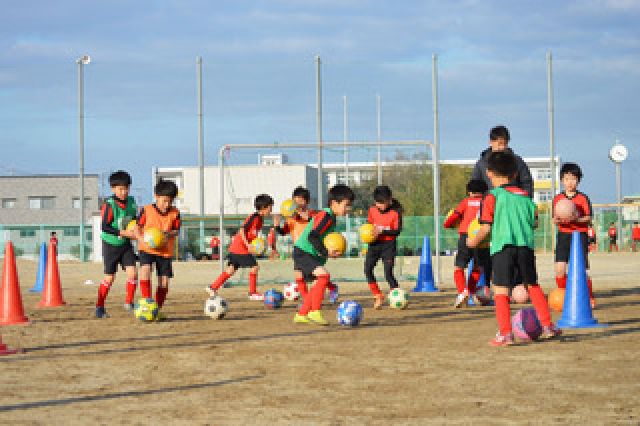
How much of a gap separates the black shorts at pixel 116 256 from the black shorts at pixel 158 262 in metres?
0.63

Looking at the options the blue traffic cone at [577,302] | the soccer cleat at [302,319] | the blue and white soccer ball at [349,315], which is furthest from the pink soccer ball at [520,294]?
the soccer cleat at [302,319]

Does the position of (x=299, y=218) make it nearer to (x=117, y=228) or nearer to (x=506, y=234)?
(x=117, y=228)

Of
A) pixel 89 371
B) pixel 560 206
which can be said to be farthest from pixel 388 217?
pixel 89 371

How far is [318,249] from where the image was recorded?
37.6 ft

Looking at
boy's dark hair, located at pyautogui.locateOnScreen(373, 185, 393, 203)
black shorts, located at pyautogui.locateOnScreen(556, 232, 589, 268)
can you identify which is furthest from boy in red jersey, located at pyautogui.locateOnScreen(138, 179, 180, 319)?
black shorts, located at pyautogui.locateOnScreen(556, 232, 589, 268)

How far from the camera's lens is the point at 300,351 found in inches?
359

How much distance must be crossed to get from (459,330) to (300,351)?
237 cm

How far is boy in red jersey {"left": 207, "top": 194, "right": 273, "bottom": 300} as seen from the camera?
15172 millimetres

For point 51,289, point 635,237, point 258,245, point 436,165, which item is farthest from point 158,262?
point 635,237

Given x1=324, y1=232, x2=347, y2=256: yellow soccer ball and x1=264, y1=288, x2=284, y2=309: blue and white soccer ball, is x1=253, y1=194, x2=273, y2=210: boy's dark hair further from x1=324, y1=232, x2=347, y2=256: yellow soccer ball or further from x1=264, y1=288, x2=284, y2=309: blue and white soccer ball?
x1=324, y1=232, x2=347, y2=256: yellow soccer ball

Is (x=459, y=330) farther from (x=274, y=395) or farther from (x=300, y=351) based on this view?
(x=274, y=395)

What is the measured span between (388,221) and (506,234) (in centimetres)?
516

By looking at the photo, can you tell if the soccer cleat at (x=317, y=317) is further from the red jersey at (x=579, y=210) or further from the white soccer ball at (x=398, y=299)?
the red jersey at (x=579, y=210)

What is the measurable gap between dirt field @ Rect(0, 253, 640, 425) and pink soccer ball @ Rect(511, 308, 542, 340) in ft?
0.65
